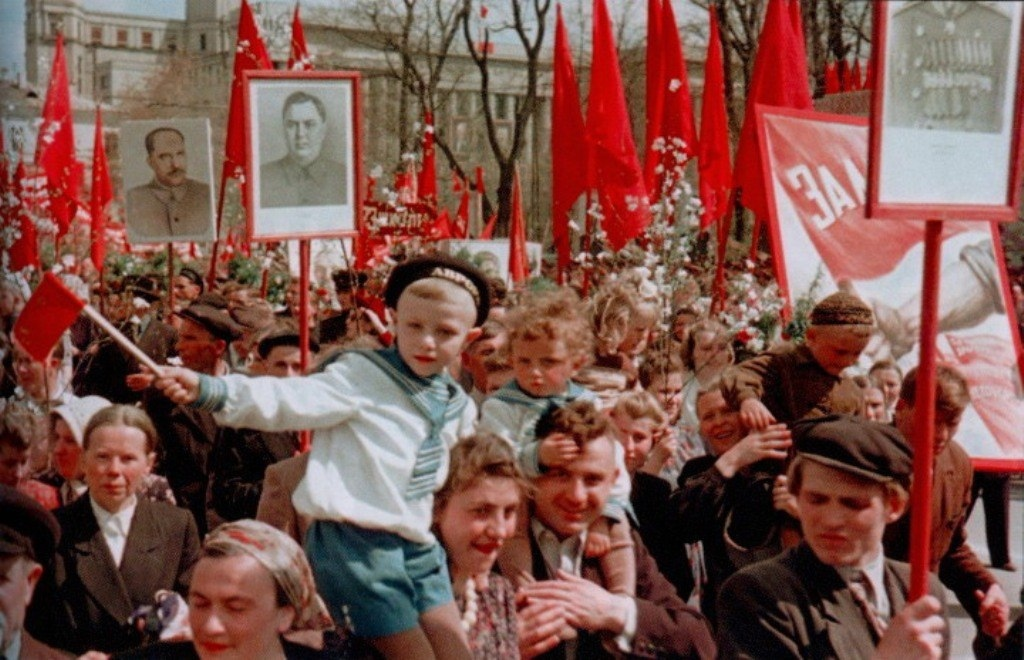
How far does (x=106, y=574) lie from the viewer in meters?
4.21

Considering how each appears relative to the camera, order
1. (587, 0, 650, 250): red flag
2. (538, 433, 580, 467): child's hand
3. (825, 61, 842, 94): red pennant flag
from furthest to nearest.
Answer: (825, 61, 842, 94): red pennant flag → (587, 0, 650, 250): red flag → (538, 433, 580, 467): child's hand

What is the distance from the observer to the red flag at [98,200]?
12172 millimetres

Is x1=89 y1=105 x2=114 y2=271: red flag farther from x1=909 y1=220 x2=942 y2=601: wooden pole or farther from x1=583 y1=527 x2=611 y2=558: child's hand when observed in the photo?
x1=909 y1=220 x2=942 y2=601: wooden pole

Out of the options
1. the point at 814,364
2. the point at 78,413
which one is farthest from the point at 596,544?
the point at 78,413

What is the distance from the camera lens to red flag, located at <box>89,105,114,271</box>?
479 inches

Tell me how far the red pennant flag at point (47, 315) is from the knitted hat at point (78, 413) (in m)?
1.36

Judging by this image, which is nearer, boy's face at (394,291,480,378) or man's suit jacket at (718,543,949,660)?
man's suit jacket at (718,543,949,660)

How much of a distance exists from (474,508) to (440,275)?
2.03 feet

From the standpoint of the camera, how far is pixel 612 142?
10500 millimetres

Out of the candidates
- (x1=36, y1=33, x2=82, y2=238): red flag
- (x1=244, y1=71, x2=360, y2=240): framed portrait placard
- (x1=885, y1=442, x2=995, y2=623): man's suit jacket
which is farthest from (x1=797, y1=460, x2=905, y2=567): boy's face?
(x1=36, y1=33, x2=82, y2=238): red flag

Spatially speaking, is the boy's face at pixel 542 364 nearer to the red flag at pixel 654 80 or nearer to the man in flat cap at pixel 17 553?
the man in flat cap at pixel 17 553

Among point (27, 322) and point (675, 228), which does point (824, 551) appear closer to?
point (27, 322)

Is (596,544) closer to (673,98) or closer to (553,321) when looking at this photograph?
(553,321)

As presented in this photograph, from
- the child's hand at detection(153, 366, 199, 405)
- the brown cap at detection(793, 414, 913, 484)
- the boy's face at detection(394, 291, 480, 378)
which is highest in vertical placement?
the boy's face at detection(394, 291, 480, 378)
